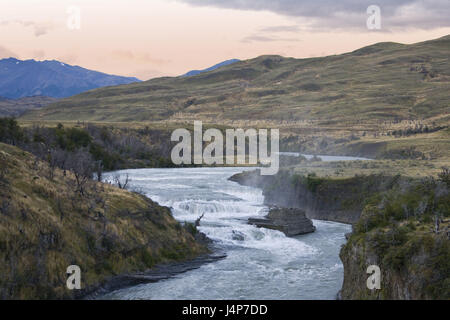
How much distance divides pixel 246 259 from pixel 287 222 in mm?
8485

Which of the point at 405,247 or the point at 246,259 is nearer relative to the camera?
the point at 405,247

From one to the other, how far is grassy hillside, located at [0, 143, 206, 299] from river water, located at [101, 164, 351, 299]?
198 cm

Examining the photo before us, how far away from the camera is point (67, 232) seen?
2472 cm

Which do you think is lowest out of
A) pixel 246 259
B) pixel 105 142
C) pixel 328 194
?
pixel 246 259

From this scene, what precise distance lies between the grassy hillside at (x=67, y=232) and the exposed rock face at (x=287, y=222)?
7.75 metres

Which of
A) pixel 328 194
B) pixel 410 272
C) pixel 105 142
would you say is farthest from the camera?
pixel 105 142

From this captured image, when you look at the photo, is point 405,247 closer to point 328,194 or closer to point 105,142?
point 328,194

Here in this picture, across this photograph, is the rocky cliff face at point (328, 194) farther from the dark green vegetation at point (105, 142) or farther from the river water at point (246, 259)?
the dark green vegetation at point (105, 142)

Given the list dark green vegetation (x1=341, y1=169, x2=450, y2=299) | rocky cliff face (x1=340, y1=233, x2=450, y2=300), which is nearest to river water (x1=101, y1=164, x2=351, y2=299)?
dark green vegetation (x1=341, y1=169, x2=450, y2=299)

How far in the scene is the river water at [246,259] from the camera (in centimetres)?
2356

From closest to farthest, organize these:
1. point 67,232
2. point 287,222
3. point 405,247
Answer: point 405,247
point 67,232
point 287,222

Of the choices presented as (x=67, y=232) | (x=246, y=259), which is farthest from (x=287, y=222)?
(x=67, y=232)

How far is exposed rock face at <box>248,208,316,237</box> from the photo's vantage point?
121 ft

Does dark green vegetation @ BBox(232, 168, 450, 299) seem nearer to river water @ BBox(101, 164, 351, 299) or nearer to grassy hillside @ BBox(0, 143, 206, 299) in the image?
river water @ BBox(101, 164, 351, 299)
